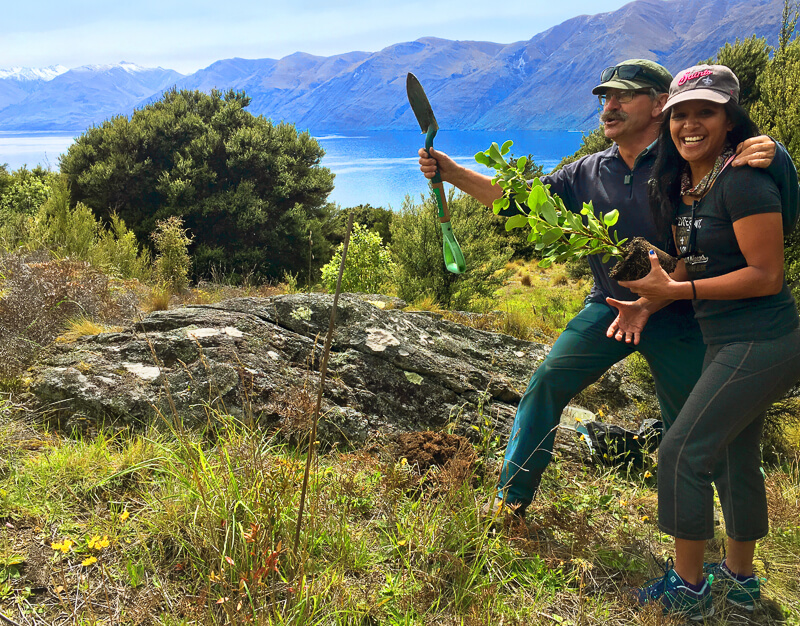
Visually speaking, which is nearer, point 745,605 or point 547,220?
point 547,220

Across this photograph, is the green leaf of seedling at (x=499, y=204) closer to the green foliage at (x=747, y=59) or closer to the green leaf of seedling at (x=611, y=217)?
the green leaf of seedling at (x=611, y=217)

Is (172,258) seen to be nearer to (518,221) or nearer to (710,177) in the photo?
(518,221)

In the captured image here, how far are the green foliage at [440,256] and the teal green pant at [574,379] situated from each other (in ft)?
27.5

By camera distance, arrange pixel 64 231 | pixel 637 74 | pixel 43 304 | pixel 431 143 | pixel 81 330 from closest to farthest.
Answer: pixel 637 74
pixel 431 143
pixel 81 330
pixel 43 304
pixel 64 231

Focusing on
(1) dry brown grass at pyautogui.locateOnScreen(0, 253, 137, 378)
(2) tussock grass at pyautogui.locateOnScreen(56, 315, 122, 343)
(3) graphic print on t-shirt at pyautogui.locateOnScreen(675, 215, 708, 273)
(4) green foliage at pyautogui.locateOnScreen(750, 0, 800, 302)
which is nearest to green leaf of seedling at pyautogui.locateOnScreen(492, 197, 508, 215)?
(3) graphic print on t-shirt at pyautogui.locateOnScreen(675, 215, 708, 273)

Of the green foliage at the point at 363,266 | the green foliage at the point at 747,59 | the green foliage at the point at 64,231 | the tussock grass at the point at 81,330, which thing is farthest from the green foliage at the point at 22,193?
the green foliage at the point at 747,59

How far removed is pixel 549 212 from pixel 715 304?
756 millimetres

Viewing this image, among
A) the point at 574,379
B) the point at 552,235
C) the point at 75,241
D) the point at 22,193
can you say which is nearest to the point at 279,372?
the point at 574,379

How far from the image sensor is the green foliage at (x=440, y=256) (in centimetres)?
1116

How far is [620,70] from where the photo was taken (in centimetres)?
253

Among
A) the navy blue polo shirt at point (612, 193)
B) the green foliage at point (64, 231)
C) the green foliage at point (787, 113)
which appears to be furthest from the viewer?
the green foliage at point (64, 231)

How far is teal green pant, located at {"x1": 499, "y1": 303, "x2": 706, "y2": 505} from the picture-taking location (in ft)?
7.78

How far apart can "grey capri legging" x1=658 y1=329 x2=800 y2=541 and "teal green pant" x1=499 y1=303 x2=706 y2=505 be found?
34 cm

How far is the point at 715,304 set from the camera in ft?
6.48
